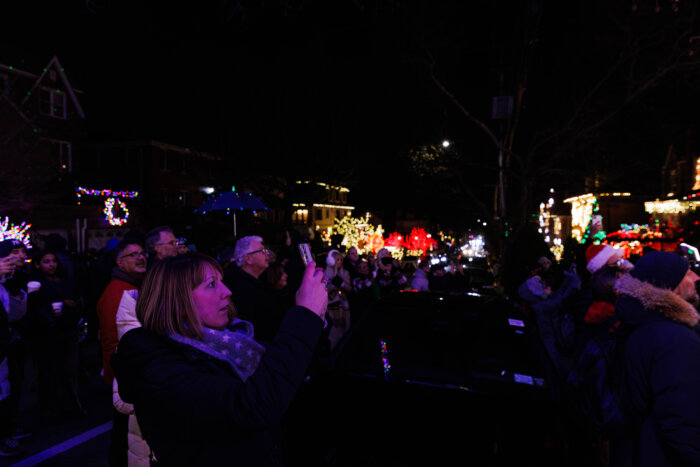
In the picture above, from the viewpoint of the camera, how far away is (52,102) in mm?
28312

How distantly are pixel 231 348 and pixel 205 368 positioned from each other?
15 cm

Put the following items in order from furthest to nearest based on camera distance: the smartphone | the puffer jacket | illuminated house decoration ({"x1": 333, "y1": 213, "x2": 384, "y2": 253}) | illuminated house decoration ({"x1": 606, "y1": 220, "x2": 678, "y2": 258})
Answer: illuminated house decoration ({"x1": 333, "y1": 213, "x2": 384, "y2": 253}) → illuminated house decoration ({"x1": 606, "y1": 220, "x2": 678, "y2": 258}) → the puffer jacket → the smartphone

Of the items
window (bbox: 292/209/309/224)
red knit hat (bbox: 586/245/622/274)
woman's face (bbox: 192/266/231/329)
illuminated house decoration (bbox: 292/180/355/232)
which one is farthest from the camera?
window (bbox: 292/209/309/224)

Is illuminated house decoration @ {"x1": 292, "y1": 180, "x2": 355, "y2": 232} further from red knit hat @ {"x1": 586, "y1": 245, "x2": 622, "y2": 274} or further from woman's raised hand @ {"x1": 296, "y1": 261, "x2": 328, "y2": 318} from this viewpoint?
woman's raised hand @ {"x1": 296, "y1": 261, "x2": 328, "y2": 318}

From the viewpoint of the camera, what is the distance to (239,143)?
94.0 ft

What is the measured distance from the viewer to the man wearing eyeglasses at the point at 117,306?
9.65 feet

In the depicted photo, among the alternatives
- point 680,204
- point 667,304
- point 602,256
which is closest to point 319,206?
point 680,204

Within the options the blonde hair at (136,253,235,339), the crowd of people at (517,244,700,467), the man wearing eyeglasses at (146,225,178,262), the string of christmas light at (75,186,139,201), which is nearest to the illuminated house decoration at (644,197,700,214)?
the crowd of people at (517,244,700,467)

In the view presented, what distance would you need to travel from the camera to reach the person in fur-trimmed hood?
6.88 feet

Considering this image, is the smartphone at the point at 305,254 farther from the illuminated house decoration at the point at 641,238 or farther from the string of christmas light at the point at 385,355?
the illuminated house decoration at the point at 641,238

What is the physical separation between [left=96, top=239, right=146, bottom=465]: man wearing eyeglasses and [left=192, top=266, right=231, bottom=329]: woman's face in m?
1.66

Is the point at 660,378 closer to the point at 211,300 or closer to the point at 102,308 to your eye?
the point at 211,300

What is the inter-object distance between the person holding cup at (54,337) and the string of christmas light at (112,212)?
83.3 ft

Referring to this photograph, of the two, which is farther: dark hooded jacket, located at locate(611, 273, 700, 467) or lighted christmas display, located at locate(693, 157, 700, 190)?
lighted christmas display, located at locate(693, 157, 700, 190)
